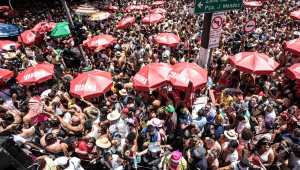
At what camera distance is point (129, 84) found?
19.6ft

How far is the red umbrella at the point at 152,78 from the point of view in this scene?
5.03 meters

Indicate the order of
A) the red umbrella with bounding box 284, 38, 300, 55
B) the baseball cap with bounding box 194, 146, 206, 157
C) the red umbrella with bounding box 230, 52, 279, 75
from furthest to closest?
the red umbrella with bounding box 284, 38, 300, 55, the red umbrella with bounding box 230, 52, 279, 75, the baseball cap with bounding box 194, 146, 206, 157

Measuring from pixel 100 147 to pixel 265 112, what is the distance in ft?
15.0

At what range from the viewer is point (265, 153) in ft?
11.4

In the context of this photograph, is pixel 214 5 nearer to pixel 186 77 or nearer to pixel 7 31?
pixel 186 77

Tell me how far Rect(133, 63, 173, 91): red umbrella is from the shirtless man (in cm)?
263

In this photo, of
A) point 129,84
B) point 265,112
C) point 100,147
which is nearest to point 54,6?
point 129,84

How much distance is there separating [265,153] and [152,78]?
11.2 feet

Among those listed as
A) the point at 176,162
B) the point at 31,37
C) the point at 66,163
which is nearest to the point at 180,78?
the point at 176,162

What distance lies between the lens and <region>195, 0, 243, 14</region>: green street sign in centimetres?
457

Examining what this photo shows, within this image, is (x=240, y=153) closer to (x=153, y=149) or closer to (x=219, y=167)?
(x=219, y=167)

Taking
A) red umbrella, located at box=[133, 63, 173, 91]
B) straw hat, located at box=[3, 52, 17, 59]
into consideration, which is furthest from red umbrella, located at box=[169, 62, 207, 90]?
straw hat, located at box=[3, 52, 17, 59]

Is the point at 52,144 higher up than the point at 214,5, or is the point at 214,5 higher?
the point at 214,5

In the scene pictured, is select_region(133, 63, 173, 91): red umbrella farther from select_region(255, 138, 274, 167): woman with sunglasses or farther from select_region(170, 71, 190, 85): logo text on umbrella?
select_region(255, 138, 274, 167): woman with sunglasses
